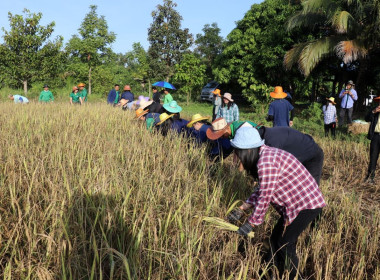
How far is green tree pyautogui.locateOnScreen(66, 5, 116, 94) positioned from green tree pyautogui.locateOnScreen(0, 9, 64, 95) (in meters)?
2.94

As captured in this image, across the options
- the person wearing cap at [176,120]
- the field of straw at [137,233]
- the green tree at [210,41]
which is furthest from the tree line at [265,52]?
the green tree at [210,41]

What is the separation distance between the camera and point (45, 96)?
9.99m

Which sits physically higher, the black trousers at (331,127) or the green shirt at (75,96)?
the green shirt at (75,96)

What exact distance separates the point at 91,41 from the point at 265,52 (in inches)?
396

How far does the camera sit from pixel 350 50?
1052cm

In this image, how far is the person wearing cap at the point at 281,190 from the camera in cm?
181

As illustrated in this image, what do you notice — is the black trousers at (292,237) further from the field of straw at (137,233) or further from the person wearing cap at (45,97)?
the person wearing cap at (45,97)

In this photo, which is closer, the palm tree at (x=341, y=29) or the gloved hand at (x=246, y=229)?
the gloved hand at (x=246, y=229)

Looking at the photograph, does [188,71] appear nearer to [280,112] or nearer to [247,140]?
[280,112]

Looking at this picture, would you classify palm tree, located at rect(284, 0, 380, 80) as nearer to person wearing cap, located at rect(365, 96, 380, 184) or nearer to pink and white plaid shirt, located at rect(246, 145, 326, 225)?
person wearing cap, located at rect(365, 96, 380, 184)

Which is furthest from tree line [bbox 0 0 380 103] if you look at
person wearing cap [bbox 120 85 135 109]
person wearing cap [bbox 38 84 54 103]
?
person wearing cap [bbox 120 85 135 109]

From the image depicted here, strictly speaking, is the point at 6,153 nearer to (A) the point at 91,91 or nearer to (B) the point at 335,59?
(B) the point at 335,59

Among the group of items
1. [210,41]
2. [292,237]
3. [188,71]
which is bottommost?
[292,237]

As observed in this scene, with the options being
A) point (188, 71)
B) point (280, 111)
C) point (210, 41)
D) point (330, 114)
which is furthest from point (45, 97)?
point (210, 41)
